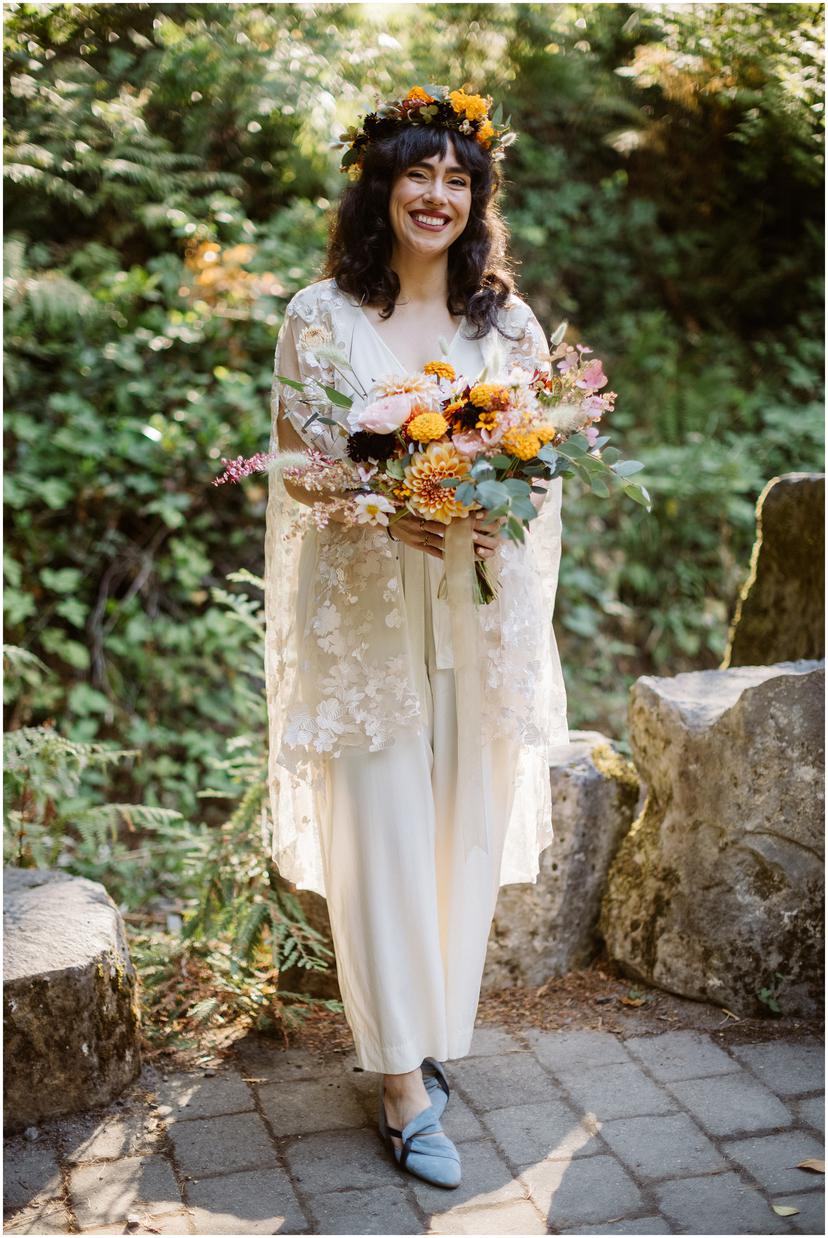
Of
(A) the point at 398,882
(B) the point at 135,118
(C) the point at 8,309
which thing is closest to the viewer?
(A) the point at 398,882

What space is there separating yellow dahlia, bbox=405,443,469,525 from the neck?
663 millimetres

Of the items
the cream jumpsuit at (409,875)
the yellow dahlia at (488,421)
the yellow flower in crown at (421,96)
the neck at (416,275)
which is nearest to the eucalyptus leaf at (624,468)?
the yellow dahlia at (488,421)

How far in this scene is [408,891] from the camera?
259 centimetres

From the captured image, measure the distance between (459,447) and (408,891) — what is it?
1.02 m

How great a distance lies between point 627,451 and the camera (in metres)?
6.35

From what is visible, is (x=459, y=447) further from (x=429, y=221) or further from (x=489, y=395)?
(x=429, y=221)

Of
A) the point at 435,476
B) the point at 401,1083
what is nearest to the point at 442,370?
the point at 435,476

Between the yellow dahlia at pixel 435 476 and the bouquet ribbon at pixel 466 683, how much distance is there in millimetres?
106

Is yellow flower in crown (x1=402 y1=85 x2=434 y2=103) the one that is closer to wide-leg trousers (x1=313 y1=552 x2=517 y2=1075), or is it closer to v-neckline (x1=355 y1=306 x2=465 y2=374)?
v-neckline (x1=355 y1=306 x2=465 y2=374)

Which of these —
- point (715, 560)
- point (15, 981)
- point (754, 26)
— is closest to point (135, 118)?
point (754, 26)

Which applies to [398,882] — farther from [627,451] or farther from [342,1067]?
[627,451]

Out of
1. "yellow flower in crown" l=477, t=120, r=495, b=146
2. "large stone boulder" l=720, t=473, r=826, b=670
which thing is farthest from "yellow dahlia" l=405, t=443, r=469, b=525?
"large stone boulder" l=720, t=473, r=826, b=670

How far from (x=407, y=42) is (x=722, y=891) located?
4.76 metres

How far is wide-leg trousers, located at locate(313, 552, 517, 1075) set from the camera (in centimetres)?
258
